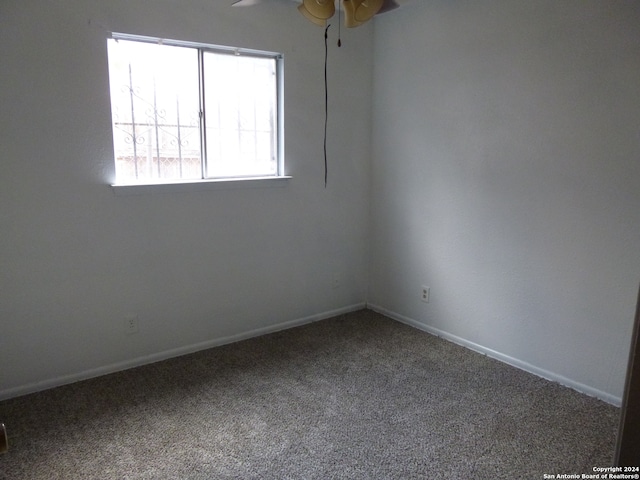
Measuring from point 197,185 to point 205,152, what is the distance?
228mm

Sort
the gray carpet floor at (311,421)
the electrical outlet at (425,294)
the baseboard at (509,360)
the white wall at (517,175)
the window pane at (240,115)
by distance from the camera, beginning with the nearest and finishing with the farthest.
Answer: the gray carpet floor at (311,421) → the white wall at (517,175) → the baseboard at (509,360) → the window pane at (240,115) → the electrical outlet at (425,294)

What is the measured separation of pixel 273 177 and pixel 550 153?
1.73 meters

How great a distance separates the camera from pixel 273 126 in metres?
3.38

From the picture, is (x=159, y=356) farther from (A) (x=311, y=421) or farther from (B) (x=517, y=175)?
(B) (x=517, y=175)

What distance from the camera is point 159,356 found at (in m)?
3.07

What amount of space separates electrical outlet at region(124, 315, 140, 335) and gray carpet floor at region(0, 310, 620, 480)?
0.23 meters

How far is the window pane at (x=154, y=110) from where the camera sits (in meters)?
2.77

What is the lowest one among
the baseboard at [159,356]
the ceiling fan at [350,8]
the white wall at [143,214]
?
the baseboard at [159,356]

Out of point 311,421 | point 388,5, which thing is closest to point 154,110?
point 388,5

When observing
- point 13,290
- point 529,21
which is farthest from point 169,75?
point 529,21

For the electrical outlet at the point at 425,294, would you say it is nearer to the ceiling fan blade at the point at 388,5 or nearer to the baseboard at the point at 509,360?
the baseboard at the point at 509,360

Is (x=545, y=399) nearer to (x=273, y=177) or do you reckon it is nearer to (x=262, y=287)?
(x=262, y=287)

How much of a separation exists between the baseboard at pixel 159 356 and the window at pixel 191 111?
1.08 metres

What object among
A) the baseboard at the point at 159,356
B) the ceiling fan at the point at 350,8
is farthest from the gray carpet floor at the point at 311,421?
the ceiling fan at the point at 350,8
